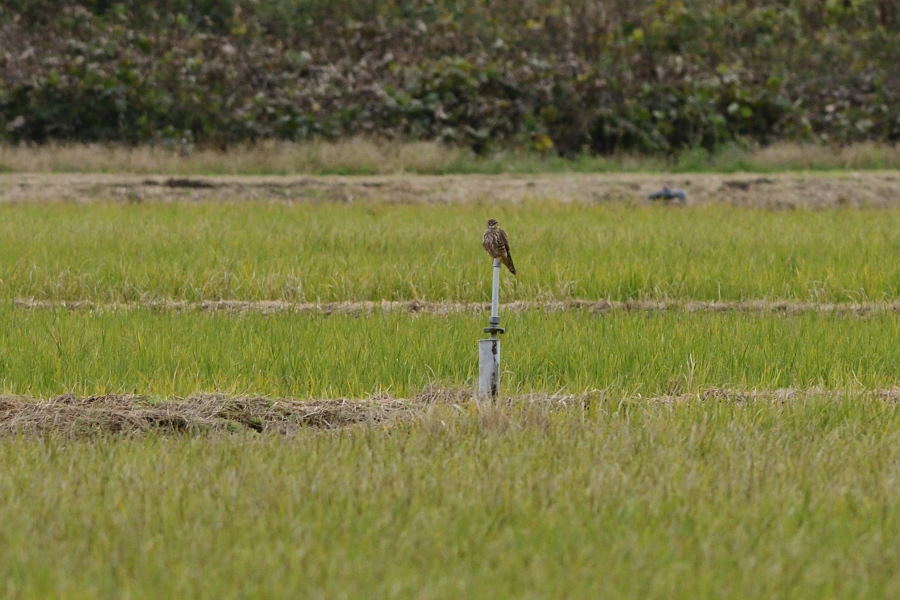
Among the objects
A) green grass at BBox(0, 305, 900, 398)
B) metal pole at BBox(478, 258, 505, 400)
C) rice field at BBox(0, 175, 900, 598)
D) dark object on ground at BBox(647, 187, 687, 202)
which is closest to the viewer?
rice field at BBox(0, 175, 900, 598)

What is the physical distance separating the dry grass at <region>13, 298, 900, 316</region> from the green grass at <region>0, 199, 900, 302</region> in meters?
0.23

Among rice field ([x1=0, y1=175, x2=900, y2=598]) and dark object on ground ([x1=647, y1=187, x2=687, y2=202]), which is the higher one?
rice field ([x1=0, y1=175, x2=900, y2=598])

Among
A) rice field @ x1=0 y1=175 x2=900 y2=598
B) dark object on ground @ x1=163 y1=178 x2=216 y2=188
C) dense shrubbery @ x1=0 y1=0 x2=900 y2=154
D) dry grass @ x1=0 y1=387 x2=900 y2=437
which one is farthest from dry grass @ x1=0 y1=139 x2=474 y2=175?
dry grass @ x1=0 y1=387 x2=900 y2=437

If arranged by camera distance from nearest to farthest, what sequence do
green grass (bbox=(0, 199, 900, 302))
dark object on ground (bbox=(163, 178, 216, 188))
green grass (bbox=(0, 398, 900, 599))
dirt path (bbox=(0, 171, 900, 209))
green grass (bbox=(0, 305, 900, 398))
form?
1. green grass (bbox=(0, 398, 900, 599))
2. green grass (bbox=(0, 305, 900, 398))
3. green grass (bbox=(0, 199, 900, 302))
4. dirt path (bbox=(0, 171, 900, 209))
5. dark object on ground (bbox=(163, 178, 216, 188))

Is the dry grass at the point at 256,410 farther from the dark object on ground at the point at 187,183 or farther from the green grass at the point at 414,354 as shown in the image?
the dark object on ground at the point at 187,183

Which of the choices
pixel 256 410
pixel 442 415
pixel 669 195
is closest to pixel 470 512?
pixel 442 415

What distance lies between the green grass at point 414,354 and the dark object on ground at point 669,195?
7.08 meters

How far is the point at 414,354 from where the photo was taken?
7.39m

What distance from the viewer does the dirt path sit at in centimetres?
1583

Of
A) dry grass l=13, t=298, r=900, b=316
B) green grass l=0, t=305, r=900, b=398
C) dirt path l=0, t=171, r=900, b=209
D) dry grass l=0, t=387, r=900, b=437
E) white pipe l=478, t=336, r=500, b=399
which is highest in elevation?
white pipe l=478, t=336, r=500, b=399

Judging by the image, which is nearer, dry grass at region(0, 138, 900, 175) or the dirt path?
the dirt path

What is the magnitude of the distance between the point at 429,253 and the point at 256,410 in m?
5.38

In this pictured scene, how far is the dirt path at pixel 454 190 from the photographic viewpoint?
15.8 meters

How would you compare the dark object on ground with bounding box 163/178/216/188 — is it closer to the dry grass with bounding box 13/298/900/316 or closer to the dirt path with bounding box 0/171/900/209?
the dirt path with bounding box 0/171/900/209
